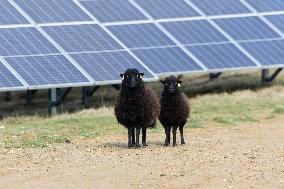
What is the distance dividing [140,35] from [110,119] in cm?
568

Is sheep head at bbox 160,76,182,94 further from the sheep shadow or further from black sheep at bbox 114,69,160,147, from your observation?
the sheep shadow

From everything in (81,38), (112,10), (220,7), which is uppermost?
(220,7)

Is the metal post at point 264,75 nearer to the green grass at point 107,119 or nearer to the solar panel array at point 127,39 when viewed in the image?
the solar panel array at point 127,39

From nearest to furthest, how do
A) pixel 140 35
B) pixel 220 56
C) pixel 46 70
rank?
pixel 46 70
pixel 140 35
pixel 220 56

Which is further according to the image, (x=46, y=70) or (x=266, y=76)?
(x=266, y=76)

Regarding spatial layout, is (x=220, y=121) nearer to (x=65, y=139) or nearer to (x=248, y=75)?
(x=65, y=139)

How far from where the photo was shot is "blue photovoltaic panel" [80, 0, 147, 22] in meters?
29.4

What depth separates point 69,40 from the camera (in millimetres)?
27016

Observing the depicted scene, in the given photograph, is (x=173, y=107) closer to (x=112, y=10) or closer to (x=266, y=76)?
(x=112, y=10)

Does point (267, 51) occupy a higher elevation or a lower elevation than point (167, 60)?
higher

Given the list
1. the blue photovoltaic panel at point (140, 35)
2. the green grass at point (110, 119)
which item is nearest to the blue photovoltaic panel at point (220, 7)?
the blue photovoltaic panel at point (140, 35)

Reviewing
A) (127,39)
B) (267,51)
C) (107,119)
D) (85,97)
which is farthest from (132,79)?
(267,51)

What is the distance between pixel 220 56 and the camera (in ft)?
94.6

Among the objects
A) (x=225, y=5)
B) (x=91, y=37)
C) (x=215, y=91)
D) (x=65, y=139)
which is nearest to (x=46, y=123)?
(x=65, y=139)
